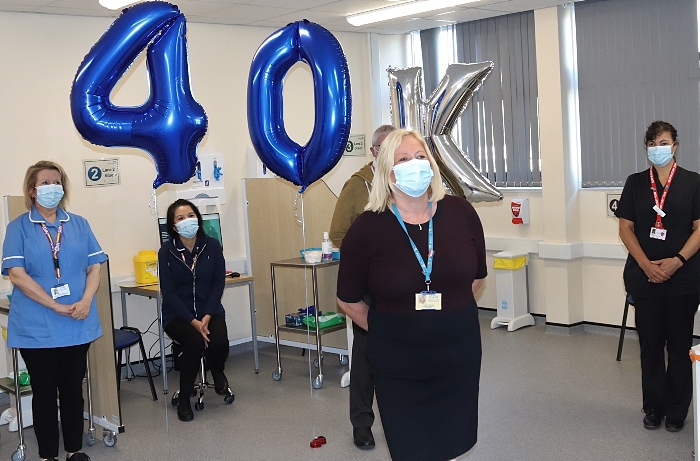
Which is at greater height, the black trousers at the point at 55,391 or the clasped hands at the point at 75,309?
the clasped hands at the point at 75,309

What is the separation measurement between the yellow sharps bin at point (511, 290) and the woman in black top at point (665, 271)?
2.54 meters

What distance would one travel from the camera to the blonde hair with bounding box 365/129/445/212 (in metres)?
2.59

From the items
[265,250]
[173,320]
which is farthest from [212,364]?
[265,250]

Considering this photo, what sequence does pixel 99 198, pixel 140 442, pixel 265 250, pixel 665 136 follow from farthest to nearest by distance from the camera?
pixel 265 250, pixel 99 198, pixel 140 442, pixel 665 136

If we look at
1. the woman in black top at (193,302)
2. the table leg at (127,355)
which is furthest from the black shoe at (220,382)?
the table leg at (127,355)

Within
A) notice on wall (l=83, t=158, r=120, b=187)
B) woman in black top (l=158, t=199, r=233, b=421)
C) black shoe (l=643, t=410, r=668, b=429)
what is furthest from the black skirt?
notice on wall (l=83, t=158, r=120, b=187)

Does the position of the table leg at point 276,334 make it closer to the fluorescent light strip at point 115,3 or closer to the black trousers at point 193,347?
the black trousers at point 193,347

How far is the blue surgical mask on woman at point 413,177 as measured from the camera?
8.43 feet

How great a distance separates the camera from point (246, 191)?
20.6 ft

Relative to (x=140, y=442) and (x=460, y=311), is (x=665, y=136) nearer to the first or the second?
(x=460, y=311)

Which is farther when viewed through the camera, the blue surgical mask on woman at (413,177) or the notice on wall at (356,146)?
the notice on wall at (356,146)

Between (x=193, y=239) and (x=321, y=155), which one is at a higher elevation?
(x=321, y=155)

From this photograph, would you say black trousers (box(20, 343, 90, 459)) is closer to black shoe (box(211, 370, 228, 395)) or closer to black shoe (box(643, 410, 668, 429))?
black shoe (box(211, 370, 228, 395))

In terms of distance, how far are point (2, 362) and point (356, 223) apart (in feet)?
11.8
